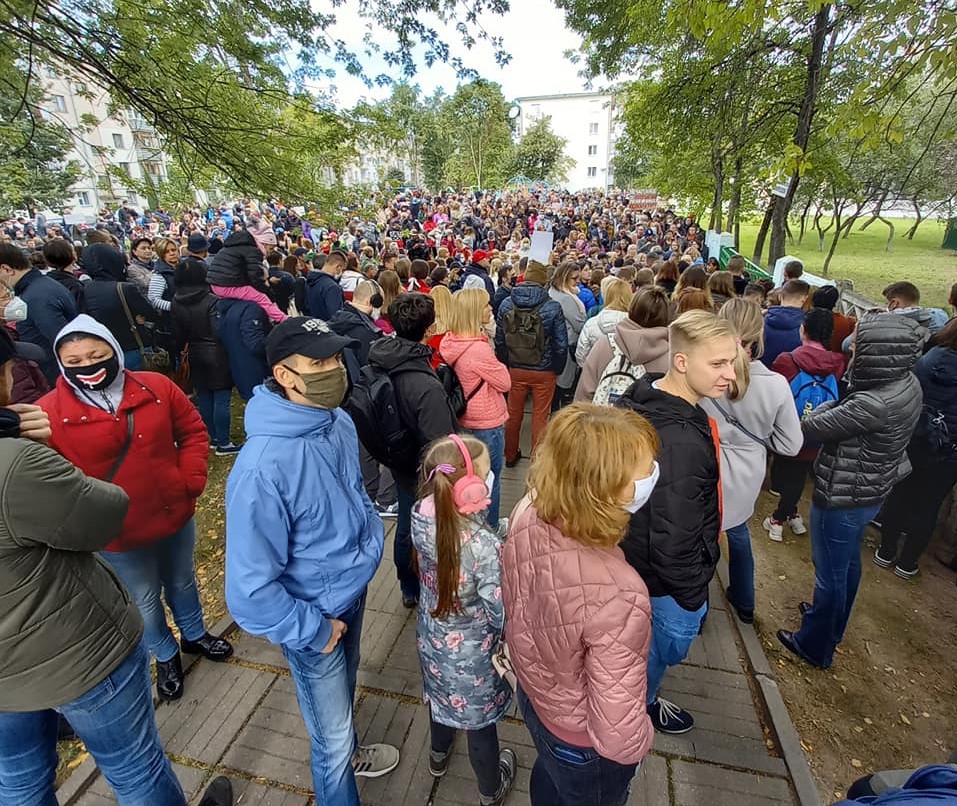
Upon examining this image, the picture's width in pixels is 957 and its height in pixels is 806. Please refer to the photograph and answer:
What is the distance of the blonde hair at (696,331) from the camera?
2107 millimetres

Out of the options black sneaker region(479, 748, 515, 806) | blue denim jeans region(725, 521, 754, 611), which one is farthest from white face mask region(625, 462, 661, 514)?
blue denim jeans region(725, 521, 754, 611)

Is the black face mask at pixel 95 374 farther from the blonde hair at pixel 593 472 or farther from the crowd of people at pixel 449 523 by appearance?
the blonde hair at pixel 593 472

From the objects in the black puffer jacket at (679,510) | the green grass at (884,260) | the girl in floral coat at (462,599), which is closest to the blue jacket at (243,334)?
the girl in floral coat at (462,599)

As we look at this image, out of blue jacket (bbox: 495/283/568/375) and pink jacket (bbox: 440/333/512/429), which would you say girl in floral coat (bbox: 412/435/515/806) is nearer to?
pink jacket (bbox: 440/333/512/429)

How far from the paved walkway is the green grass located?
1671cm

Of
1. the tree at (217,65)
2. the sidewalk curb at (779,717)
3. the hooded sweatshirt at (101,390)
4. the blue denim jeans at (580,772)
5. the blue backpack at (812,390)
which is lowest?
the sidewalk curb at (779,717)

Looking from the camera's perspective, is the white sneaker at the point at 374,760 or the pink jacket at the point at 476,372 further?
the pink jacket at the point at 476,372

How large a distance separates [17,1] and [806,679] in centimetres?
756

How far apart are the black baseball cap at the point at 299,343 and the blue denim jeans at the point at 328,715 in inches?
43.0

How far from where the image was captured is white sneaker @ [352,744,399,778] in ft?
8.04

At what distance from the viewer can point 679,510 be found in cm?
192

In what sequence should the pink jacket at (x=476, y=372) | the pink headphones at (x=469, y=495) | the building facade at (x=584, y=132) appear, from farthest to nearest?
the building facade at (x=584, y=132)
the pink jacket at (x=476, y=372)
the pink headphones at (x=469, y=495)

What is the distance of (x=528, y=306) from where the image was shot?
4777 mm

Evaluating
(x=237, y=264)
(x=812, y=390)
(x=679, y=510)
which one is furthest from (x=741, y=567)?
(x=237, y=264)
